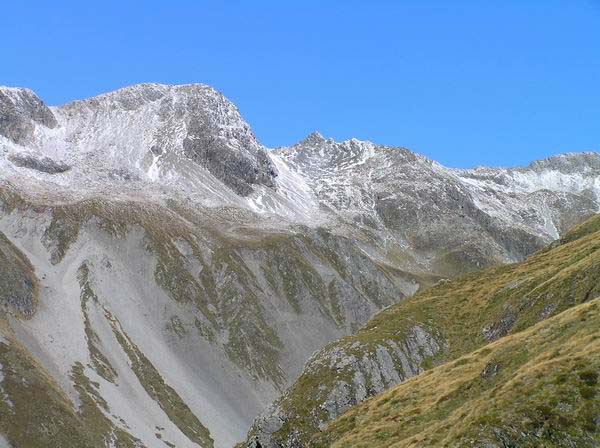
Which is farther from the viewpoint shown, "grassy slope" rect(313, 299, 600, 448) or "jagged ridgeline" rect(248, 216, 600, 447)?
"jagged ridgeline" rect(248, 216, 600, 447)

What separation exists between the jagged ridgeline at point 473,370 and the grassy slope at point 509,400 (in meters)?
0.08

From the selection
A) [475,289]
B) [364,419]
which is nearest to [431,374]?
[364,419]

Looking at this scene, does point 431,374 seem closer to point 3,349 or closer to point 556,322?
point 556,322

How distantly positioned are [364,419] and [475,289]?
1690 inches

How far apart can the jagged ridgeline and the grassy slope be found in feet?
0.25

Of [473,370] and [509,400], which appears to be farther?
[473,370]

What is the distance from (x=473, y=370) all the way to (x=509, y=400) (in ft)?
50.5

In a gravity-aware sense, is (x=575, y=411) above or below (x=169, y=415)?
above

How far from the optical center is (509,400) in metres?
34.9

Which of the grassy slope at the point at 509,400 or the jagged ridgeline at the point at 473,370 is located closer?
the grassy slope at the point at 509,400

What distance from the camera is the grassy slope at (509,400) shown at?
32.2 m

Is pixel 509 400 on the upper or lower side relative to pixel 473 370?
lower

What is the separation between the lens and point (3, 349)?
511 ft

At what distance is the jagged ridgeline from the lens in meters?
33.3
